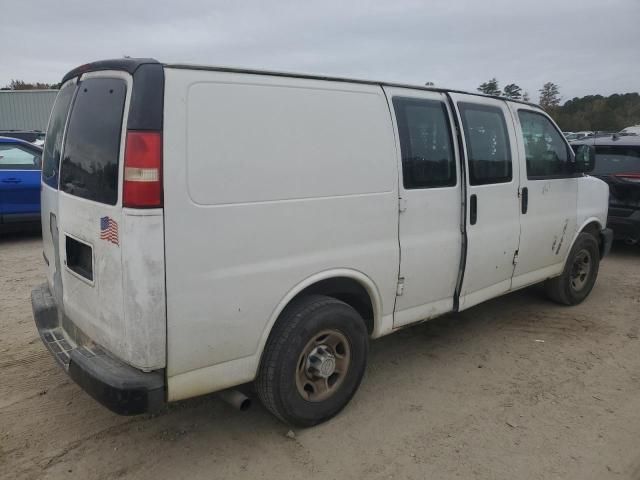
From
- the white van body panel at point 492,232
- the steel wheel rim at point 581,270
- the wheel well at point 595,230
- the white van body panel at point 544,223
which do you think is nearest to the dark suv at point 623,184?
the wheel well at point 595,230

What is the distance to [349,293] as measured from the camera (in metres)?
3.23

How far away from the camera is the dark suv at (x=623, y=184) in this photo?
7000 mm

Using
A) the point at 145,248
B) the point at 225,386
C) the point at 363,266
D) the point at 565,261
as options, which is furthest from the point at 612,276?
the point at 145,248

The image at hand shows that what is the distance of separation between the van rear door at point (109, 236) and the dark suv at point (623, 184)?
656 cm

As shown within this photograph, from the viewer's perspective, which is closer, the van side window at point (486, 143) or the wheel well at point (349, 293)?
the wheel well at point (349, 293)

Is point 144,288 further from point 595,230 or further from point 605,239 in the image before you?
point 605,239

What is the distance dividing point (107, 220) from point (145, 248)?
0.93 ft

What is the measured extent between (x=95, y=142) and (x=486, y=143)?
9.07 feet

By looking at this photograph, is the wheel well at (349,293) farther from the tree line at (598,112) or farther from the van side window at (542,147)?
the tree line at (598,112)

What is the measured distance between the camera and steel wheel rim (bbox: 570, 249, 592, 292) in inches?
210

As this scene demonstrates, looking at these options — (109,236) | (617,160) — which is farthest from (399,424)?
(617,160)

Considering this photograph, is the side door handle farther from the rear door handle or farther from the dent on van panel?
the dent on van panel

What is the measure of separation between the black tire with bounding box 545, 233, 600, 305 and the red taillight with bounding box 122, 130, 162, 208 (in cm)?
424

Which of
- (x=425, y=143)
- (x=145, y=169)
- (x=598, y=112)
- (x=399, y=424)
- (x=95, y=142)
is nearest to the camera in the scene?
(x=145, y=169)
